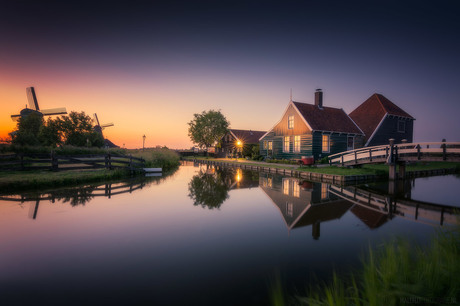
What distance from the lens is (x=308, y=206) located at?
28.1 ft

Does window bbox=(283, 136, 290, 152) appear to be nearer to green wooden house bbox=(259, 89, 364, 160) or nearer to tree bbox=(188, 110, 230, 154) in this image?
green wooden house bbox=(259, 89, 364, 160)

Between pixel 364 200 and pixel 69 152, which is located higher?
pixel 69 152

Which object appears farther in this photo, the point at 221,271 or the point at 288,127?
the point at 288,127

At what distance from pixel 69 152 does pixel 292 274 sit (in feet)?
109

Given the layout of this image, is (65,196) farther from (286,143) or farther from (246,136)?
(246,136)

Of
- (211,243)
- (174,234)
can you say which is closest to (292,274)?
(211,243)

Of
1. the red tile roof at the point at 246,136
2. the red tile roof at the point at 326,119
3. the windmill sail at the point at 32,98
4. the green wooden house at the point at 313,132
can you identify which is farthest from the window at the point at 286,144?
the windmill sail at the point at 32,98

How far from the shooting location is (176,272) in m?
4.06

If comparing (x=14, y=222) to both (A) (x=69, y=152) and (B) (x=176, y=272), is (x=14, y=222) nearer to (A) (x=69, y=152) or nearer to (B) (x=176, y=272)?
(B) (x=176, y=272)

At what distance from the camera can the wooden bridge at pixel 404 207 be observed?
7292mm

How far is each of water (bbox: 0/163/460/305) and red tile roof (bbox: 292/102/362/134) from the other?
14.9 meters

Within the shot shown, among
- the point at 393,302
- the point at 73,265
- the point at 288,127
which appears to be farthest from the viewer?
the point at 288,127

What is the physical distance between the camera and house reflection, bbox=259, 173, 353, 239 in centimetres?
689

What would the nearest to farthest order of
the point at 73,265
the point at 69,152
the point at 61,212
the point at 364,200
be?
the point at 73,265, the point at 61,212, the point at 364,200, the point at 69,152
